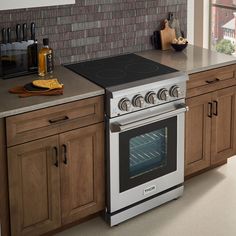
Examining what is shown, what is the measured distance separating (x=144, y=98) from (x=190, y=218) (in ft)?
2.89

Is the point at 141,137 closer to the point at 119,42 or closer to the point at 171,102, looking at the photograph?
the point at 171,102

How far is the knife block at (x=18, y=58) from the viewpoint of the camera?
334 cm

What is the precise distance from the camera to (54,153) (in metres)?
3.12

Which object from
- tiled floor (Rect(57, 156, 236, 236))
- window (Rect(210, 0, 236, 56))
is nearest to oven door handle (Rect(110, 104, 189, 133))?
tiled floor (Rect(57, 156, 236, 236))

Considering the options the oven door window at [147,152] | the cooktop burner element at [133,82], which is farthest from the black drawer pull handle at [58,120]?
the oven door window at [147,152]

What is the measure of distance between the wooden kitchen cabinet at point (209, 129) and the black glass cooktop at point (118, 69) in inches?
13.7

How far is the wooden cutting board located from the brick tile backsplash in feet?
0.22

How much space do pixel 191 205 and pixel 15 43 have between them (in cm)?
160

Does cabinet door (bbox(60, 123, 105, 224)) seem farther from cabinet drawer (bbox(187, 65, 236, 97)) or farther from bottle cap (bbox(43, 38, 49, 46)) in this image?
cabinet drawer (bbox(187, 65, 236, 97))

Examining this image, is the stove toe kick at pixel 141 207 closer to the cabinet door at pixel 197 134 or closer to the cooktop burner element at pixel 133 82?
the cabinet door at pixel 197 134

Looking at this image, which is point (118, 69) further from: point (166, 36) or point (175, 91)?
point (166, 36)

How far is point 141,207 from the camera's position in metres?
3.56

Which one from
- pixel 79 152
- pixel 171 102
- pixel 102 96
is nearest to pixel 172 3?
pixel 171 102

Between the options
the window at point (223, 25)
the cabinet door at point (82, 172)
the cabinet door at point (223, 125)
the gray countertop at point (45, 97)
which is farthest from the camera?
the window at point (223, 25)
